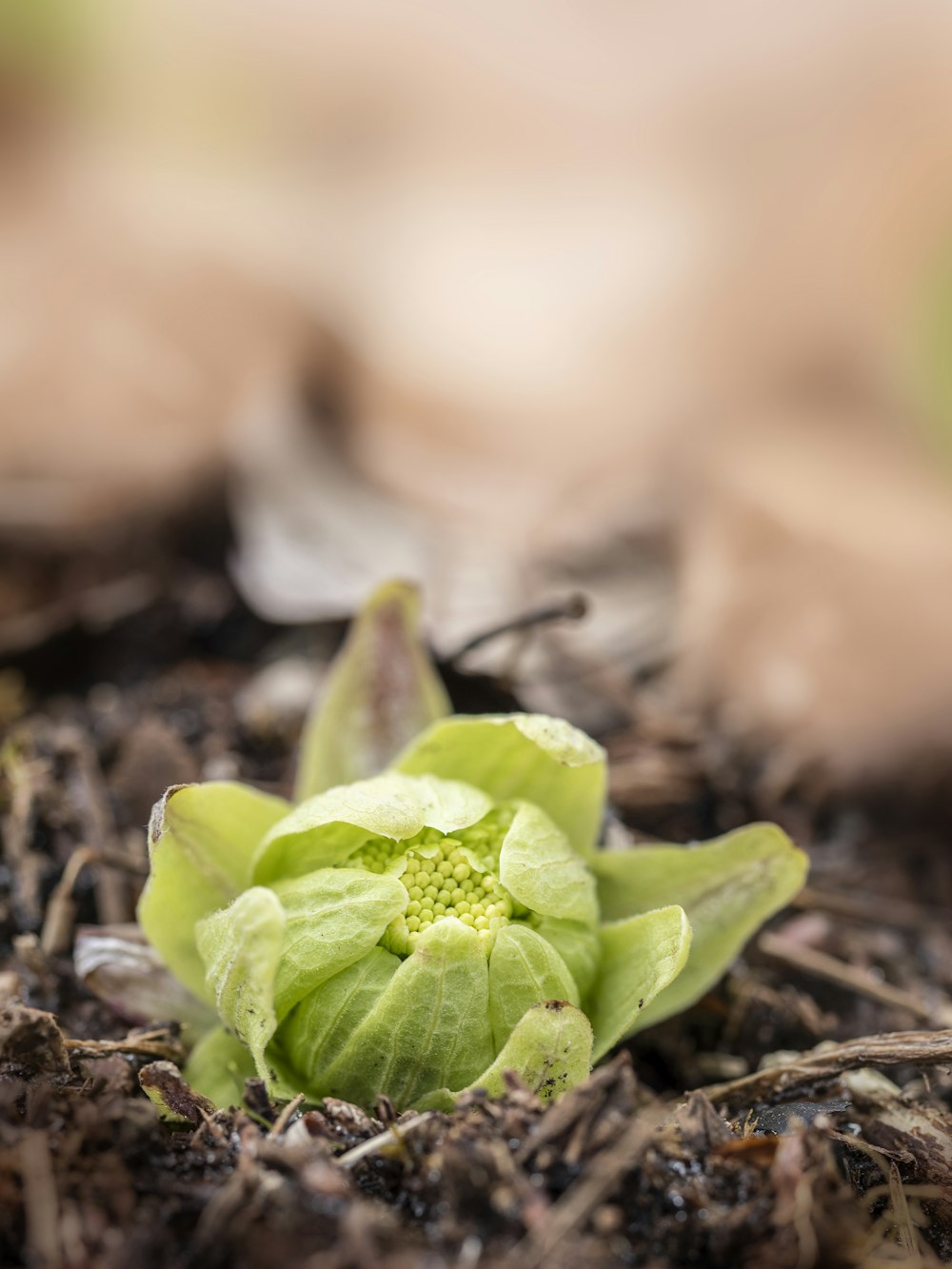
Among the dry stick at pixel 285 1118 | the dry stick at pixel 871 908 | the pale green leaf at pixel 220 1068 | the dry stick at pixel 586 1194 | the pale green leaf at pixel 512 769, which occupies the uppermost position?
the pale green leaf at pixel 512 769

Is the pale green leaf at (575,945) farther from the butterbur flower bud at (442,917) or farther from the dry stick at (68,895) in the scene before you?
the dry stick at (68,895)

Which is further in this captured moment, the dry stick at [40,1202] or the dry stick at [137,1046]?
the dry stick at [137,1046]

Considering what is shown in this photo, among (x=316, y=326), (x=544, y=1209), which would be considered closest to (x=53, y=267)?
(x=316, y=326)

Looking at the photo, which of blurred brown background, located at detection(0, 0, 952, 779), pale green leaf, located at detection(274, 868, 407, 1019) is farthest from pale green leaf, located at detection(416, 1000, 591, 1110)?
blurred brown background, located at detection(0, 0, 952, 779)

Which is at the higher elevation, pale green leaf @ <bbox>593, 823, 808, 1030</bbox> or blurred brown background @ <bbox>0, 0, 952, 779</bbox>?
blurred brown background @ <bbox>0, 0, 952, 779</bbox>

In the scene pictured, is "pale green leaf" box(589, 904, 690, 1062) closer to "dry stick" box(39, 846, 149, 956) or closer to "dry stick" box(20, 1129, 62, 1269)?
"dry stick" box(20, 1129, 62, 1269)

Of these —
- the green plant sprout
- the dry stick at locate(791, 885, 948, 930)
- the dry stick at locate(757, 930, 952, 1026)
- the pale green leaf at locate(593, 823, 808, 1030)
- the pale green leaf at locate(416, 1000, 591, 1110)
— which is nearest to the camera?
the pale green leaf at locate(416, 1000, 591, 1110)

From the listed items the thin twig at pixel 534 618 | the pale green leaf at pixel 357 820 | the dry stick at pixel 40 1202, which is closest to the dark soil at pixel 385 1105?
the dry stick at pixel 40 1202
